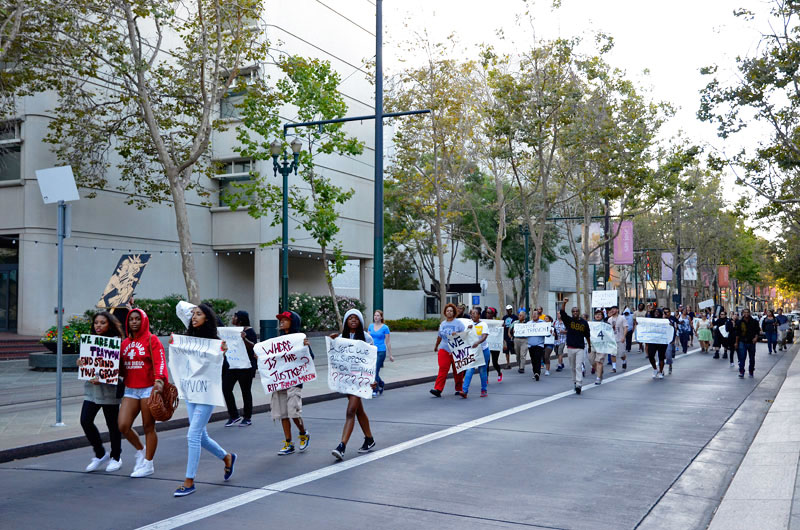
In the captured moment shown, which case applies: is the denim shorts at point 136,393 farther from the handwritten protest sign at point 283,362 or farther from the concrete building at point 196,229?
the concrete building at point 196,229

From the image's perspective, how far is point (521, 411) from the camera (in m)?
12.9

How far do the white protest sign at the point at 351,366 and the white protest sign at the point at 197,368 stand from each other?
1781mm

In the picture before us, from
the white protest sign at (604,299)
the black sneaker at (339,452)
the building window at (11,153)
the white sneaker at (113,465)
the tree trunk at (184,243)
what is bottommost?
the white sneaker at (113,465)

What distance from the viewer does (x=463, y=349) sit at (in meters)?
14.8

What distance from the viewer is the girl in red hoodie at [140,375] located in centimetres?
769

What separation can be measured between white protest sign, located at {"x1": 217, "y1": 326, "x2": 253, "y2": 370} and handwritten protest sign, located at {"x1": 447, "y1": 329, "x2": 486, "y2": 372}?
4724 millimetres

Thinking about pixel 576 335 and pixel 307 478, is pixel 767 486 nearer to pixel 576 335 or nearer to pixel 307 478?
pixel 307 478

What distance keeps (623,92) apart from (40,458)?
2788 centimetres

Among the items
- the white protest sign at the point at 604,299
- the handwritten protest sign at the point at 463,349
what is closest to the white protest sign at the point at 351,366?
the handwritten protest sign at the point at 463,349

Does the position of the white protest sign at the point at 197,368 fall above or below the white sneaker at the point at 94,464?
above

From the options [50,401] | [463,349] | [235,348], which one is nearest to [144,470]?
[235,348]

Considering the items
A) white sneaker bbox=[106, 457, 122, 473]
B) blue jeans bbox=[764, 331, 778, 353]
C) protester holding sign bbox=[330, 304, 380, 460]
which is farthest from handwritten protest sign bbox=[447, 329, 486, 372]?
blue jeans bbox=[764, 331, 778, 353]

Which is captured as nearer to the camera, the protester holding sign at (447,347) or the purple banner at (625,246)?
the protester holding sign at (447,347)

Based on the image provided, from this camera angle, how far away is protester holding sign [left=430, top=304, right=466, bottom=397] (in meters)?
14.6
